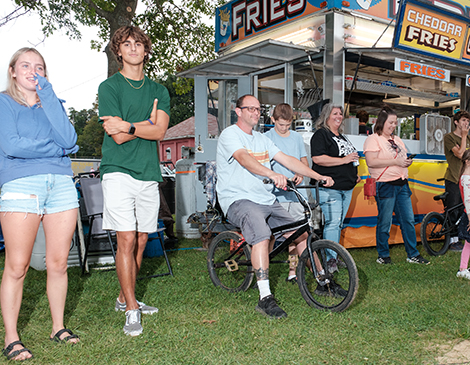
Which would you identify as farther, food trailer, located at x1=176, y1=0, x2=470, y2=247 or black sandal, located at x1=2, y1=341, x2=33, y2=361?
food trailer, located at x1=176, y1=0, x2=470, y2=247

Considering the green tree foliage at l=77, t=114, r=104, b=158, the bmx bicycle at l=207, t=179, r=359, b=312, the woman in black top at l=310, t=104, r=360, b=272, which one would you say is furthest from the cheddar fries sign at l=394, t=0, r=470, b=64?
the green tree foliage at l=77, t=114, r=104, b=158

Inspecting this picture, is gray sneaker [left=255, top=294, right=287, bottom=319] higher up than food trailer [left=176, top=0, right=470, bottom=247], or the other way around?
food trailer [left=176, top=0, right=470, bottom=247]

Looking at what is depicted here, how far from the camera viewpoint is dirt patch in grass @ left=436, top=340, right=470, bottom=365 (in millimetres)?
2748

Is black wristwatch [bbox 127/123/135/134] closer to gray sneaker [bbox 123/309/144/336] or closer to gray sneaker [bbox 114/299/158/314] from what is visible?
gray sneaker [bbox 123/309/144/336]

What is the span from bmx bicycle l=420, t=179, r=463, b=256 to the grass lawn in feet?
4.73

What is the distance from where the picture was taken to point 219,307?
3.86 meters

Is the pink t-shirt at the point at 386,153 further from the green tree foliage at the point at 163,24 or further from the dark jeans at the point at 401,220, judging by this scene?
the green tree foliage at the point at 163,24

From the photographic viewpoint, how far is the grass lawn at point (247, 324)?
2846 millimetres

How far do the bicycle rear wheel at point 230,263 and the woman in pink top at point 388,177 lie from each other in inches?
89.7

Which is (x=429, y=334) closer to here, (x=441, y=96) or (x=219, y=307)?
(x=219, y=307)

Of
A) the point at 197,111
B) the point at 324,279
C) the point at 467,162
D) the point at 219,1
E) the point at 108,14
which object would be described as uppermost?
the point at 219,1

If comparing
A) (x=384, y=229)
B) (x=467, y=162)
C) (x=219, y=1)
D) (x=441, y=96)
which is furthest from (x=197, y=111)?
(x=219, y=1)

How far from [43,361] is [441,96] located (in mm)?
10653

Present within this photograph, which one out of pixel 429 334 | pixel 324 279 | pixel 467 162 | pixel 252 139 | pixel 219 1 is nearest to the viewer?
pixel 429 334
